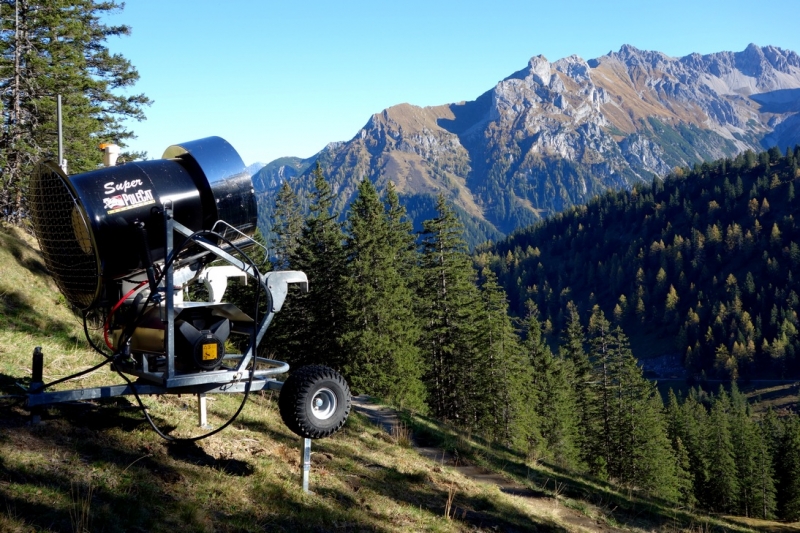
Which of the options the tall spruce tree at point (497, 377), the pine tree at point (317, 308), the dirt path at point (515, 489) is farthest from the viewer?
the tall spruce tree at point (497, 377)

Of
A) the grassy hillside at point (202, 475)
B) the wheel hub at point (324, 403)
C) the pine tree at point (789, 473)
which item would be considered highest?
the wheel hub at point (324, 403)

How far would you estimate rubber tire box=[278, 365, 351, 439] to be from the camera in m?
5.19

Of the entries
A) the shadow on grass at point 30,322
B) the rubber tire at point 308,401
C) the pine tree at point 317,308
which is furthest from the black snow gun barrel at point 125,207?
the pine tree at point 317,308

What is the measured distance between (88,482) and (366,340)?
26.7 m

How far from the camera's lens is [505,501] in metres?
7.75

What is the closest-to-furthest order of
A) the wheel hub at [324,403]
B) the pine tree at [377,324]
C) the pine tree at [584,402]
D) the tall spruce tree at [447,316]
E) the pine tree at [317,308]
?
1. the wheel hub at [324,403]
2. the pine tree at [377,324]
3. the pine tree at [317,308]
4. the tall spruce tree at [447,316]
5. the pine tree at [584,402]

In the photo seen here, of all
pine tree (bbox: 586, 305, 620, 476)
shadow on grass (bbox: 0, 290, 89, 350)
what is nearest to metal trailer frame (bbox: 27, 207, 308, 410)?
shadow on grass (bbox: 0, 290, 89, 350)

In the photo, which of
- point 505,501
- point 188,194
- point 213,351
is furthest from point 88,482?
point 505,501

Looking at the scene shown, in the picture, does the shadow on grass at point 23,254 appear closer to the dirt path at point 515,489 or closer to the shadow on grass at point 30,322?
the shadow on grass at point 30,322

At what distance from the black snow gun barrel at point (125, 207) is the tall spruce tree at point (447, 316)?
31.9m

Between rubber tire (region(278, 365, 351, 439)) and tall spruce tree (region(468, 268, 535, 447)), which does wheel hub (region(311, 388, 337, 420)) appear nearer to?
rubber tire (region(278, 365, 351, 439))

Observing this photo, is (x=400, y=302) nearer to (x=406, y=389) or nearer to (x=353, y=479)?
(x=406, y=389)

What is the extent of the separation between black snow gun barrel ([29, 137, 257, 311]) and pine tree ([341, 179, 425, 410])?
24897 millimetres

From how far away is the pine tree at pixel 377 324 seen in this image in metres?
31.1
